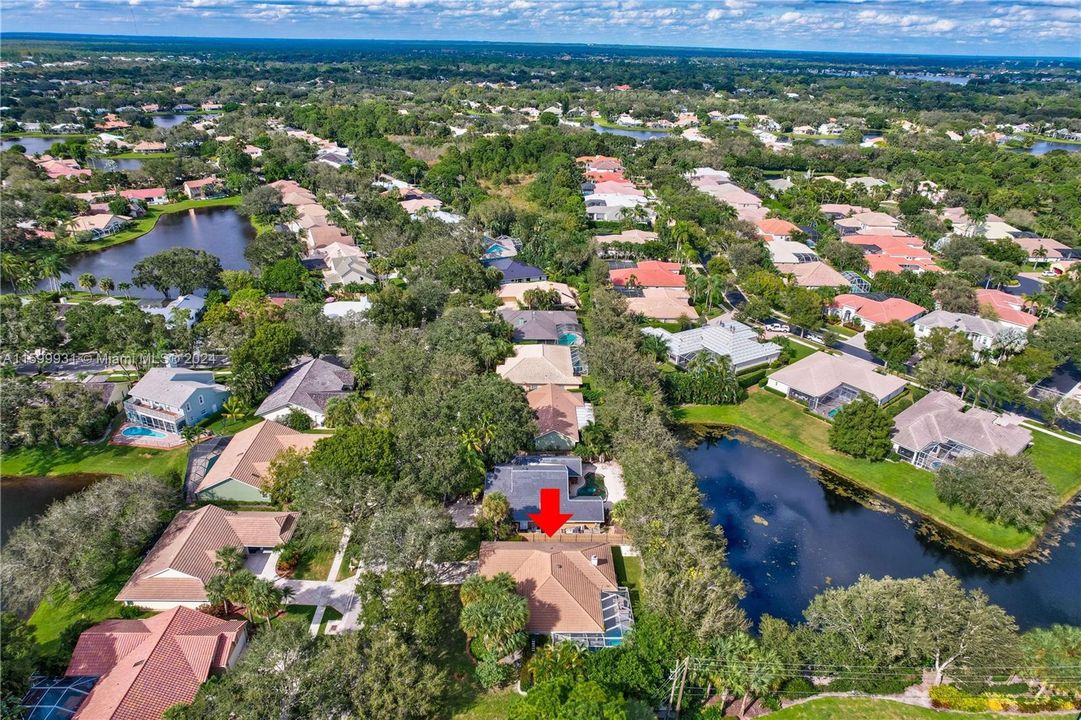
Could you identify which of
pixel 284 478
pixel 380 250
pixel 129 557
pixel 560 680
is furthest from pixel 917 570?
pixel 380 250

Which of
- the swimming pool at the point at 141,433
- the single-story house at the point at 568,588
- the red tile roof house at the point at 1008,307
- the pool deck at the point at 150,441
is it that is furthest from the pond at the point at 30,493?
the red tile roof house at the point at 1008,307

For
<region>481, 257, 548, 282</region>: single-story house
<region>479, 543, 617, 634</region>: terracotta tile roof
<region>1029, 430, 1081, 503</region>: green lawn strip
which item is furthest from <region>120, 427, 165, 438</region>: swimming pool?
<region>1029, 430, 1081, 503</region>: green lawn strip

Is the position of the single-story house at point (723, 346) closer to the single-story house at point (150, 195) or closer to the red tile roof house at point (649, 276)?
the red tile roof house at point (649, 276)

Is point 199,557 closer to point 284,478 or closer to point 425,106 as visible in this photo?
point 284,478

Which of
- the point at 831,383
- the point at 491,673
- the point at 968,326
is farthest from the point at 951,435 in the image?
the point at 491,673

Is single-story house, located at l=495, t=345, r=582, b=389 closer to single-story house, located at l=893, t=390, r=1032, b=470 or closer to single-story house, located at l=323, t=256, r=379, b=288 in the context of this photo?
single-story house, located at l=893, t=390, r=1032, b=470

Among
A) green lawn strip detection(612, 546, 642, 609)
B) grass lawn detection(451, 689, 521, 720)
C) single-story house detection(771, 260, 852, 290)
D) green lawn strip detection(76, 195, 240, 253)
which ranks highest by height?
green lawn strip detection(76, 195, 240, 253)
